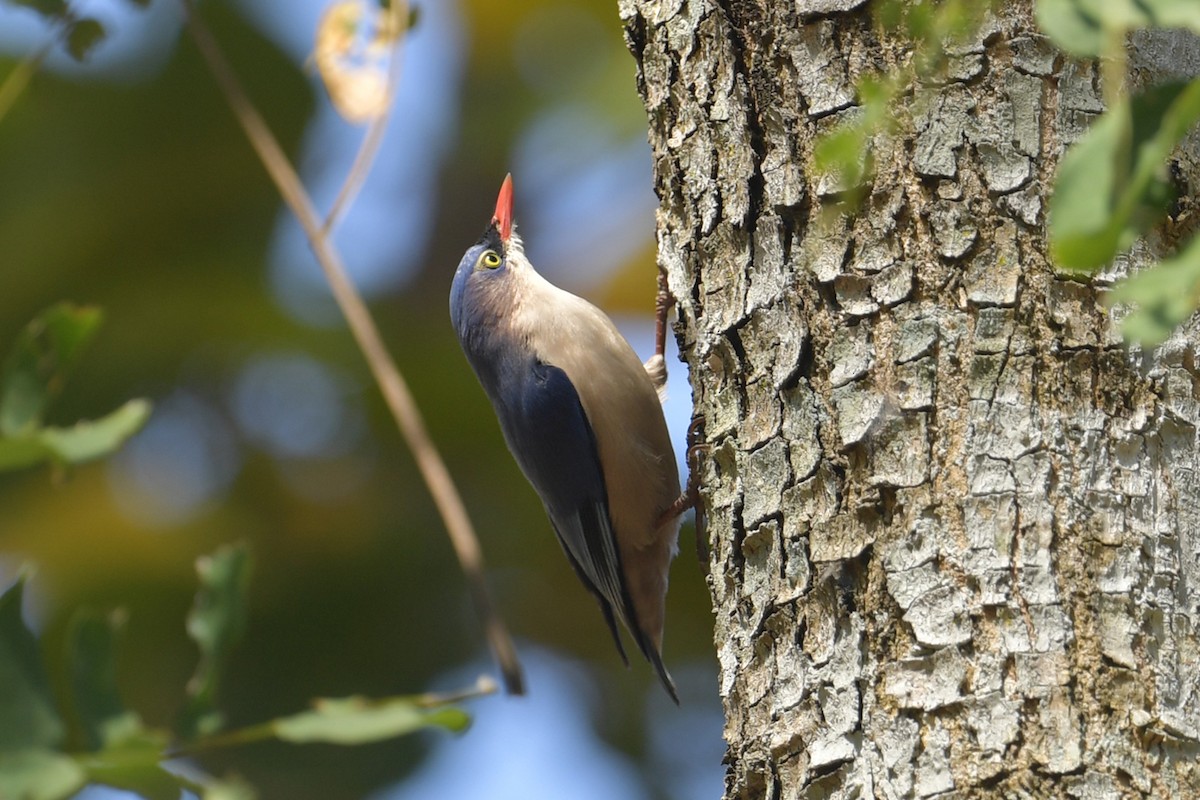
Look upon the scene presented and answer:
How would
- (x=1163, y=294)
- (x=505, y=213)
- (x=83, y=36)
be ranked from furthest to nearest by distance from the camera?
(x=505, y=213) < (x=83, y=36) < (x=1163, y=294)

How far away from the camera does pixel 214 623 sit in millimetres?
1534

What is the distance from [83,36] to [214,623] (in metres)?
1.98

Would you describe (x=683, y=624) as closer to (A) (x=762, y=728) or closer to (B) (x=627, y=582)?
(B) (x=627, y=582)

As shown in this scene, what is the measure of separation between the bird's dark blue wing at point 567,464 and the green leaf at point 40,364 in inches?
98.6

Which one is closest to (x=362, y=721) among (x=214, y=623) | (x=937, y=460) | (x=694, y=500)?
(x=214, y=623)

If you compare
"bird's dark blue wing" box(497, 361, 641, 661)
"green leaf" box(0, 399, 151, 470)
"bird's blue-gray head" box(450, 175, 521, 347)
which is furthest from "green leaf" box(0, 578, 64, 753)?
"bird's blue-gray head" box(450, 175, 521, 347)

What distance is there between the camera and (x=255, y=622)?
21.8 feet

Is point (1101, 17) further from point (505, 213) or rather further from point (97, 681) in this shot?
point (505, 213)

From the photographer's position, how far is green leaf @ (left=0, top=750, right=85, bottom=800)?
1.33m

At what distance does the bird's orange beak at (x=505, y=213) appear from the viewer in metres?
4.77

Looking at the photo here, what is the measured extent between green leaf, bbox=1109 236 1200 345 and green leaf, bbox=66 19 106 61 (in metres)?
2.68

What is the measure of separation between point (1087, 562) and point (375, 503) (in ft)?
16.7

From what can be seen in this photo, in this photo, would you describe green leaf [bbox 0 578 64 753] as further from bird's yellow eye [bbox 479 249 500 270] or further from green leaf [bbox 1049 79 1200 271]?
bird's yellow eye [bbox 479 249 500 270]

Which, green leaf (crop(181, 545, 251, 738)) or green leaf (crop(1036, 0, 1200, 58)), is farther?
green leaf (crop(181, 545, 251, 738))
